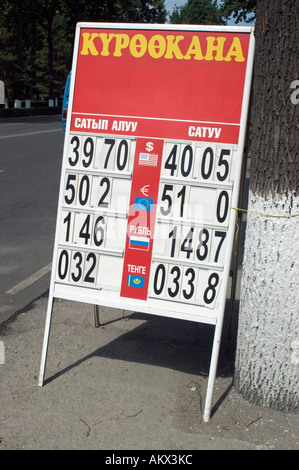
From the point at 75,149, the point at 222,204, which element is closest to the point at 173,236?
the point at 222,204

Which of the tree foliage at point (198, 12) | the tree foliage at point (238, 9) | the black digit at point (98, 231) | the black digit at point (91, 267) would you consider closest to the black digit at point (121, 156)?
the black digit at point (98, 231)

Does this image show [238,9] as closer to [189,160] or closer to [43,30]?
[189,160]

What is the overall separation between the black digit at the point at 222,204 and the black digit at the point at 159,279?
509mm

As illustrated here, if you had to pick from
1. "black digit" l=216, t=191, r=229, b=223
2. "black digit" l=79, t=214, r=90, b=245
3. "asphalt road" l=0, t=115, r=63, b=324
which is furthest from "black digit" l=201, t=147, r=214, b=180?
"asphalt road" l=0, t=115, r=63, b=324

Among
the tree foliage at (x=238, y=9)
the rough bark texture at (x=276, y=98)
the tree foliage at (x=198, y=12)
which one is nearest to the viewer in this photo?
the rough bark texture at (x=276, y=98)

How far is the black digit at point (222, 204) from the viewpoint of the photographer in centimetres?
379

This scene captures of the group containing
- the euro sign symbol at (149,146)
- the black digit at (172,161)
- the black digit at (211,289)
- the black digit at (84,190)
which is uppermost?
the euro sign symbol at (149,146)

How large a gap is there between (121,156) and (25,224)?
5.26 metres

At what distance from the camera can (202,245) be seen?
12.6 feet

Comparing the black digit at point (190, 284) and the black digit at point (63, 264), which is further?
the black digit at point (63, 264)

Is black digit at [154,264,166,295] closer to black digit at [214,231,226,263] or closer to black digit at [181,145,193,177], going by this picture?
black digit at [214,231,226,263]

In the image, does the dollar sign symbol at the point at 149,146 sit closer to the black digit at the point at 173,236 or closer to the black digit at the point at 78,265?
the black digit at the point at 173,236

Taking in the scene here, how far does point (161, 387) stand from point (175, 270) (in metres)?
0.86
